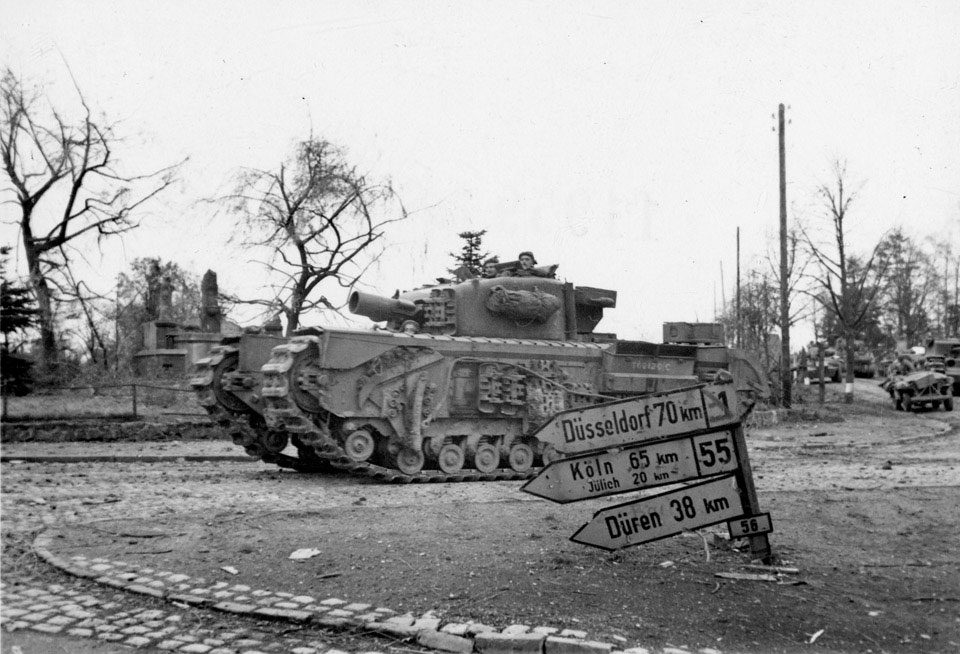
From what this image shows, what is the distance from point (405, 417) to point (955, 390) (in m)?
28.2

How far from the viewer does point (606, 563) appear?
6578mm

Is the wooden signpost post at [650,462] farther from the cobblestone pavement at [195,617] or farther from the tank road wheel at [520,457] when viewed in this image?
the tank road wheel at [520,457]

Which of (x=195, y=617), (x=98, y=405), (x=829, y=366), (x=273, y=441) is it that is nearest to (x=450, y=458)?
(x=273, y=441)

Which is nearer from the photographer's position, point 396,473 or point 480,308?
point 396,473

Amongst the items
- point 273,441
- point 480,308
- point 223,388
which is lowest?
point 273,441

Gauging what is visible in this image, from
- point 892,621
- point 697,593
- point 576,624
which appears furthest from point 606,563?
point 892,621

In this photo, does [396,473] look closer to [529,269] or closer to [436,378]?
[436,378]

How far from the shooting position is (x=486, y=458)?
1391cm

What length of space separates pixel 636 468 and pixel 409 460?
6.99 metres

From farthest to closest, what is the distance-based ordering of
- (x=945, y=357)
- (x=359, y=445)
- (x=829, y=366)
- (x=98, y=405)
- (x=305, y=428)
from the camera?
A: (x=829, y=366) → (x=945, y=357) → (x=98, y=405) → (x=359, y=445) → (x=305, y=428)

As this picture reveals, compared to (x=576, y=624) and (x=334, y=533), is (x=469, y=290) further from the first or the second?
(x=576, y=624)

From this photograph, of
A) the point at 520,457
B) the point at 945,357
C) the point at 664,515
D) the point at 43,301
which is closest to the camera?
the point at 664,515

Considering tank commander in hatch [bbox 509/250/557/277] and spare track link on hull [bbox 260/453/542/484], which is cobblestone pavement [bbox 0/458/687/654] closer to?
spare track link on hull [bbox 260/453/542/484]

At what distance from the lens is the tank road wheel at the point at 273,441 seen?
14.2 meters
